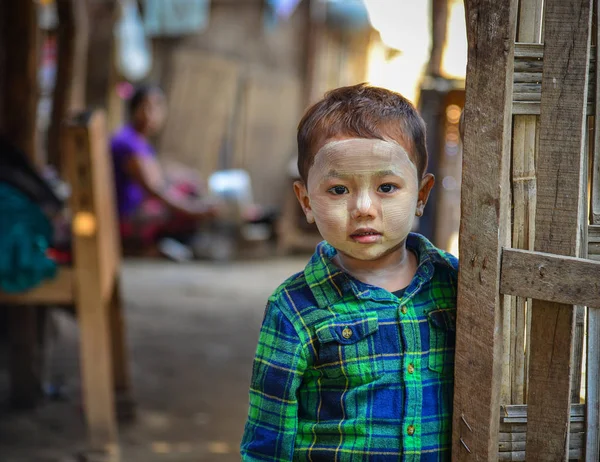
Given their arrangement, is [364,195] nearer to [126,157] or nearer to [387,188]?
[387,188]

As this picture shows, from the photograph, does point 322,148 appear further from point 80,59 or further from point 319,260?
point 80,59

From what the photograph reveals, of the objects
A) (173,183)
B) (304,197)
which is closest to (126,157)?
(173,183)

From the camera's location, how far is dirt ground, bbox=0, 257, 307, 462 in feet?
12.2

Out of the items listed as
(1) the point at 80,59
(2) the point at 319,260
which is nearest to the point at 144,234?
(1) the point at 80,59

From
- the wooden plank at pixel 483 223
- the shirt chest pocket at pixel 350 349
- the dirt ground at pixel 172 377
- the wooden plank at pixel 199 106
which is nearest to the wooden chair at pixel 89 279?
the dirt ground at pixel 172 377

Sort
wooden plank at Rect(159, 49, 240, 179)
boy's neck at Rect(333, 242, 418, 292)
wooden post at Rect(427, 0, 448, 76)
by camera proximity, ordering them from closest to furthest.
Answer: boy's neck at Rect(333, 242, 418, 292), wooden post at Rect(427, 0, 448, 76), wooden plank at Rect(159, 49, 240, 179)

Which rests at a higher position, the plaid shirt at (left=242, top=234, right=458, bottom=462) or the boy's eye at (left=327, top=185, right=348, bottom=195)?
the boy's eye at (left=327, top=185, right=348, bottom=195)

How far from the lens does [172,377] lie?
4680mm

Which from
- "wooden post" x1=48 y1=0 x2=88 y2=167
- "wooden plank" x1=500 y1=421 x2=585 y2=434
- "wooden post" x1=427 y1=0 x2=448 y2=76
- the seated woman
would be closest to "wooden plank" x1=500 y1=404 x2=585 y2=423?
"wooden plank" x1=500 y1=421 x2=585 y2=434

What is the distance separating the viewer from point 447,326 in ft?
5.64

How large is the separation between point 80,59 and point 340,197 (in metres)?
4.40

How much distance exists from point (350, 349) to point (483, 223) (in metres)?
0.37

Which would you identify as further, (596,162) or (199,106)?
(199,106)

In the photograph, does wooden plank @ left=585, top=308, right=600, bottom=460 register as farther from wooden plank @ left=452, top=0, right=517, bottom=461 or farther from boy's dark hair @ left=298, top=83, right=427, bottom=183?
boy's dark hair @ left=298, top=83, right=427, bottom=183
